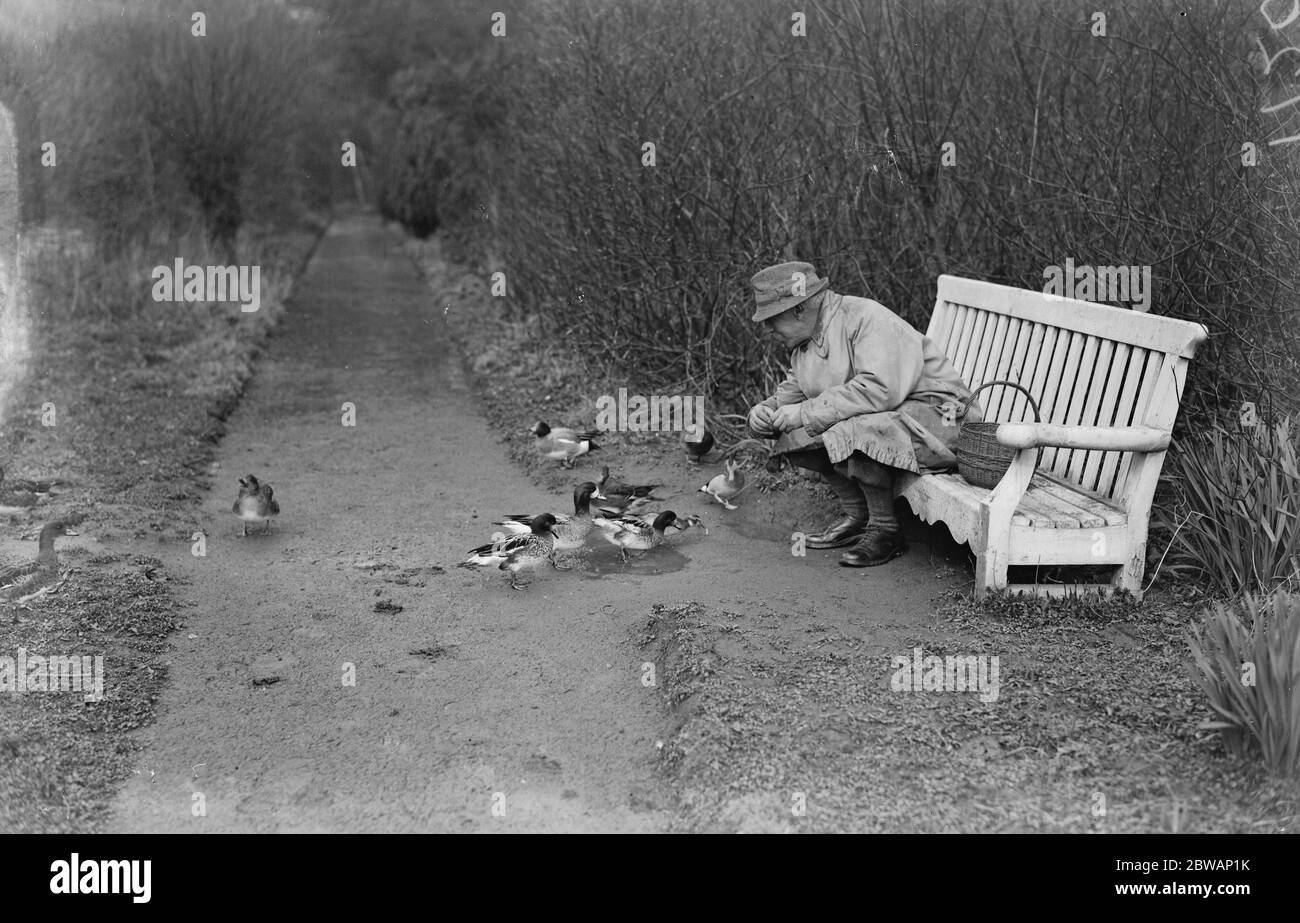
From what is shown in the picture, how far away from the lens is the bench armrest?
582 centimetres

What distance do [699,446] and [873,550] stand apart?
2.68 m

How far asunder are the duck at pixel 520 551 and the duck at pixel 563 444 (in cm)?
270

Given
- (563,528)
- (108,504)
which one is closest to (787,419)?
(563,528)

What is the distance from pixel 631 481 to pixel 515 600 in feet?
8.80

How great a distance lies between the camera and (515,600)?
23.0 ft

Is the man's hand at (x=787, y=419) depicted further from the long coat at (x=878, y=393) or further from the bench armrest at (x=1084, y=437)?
the bench armrest at (x=1084, y=437)

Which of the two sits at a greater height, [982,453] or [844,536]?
[982,453]

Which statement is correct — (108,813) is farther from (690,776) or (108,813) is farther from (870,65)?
(870,65)

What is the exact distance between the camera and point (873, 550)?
281 inches

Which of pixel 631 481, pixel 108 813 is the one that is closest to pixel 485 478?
pixel 631 481

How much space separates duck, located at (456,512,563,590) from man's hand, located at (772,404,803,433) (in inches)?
54.1

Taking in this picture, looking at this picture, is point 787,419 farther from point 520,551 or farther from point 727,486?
point 520,551

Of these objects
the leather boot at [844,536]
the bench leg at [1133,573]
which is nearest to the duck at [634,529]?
the leather boot at [844,536]

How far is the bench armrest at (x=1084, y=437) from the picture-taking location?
5820 millimetres
